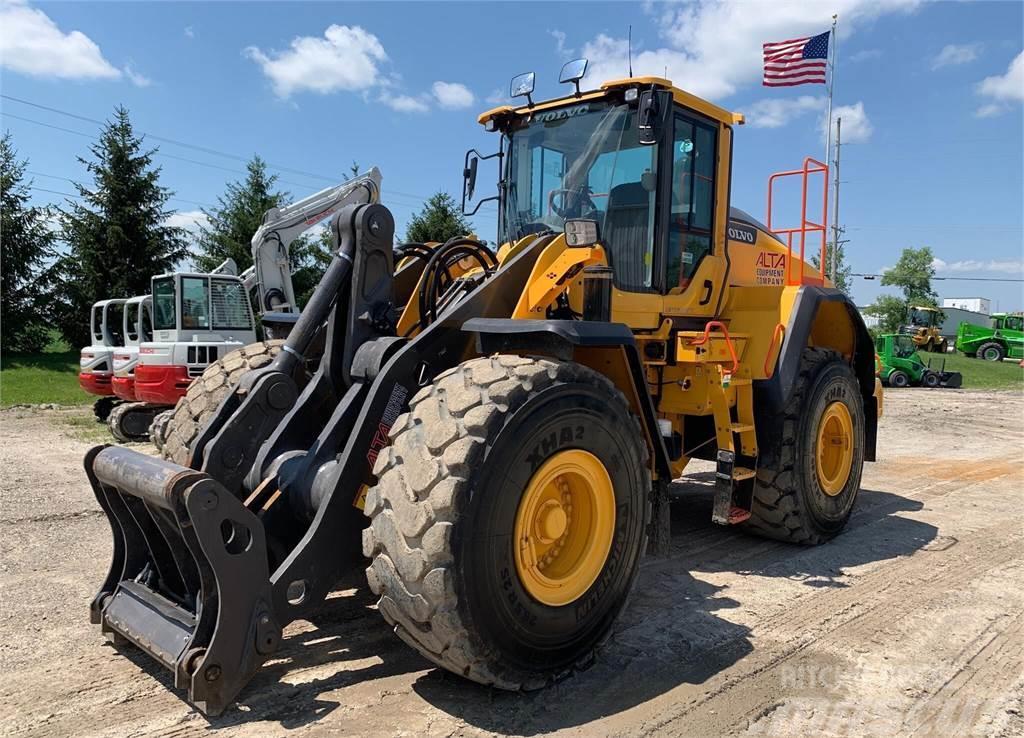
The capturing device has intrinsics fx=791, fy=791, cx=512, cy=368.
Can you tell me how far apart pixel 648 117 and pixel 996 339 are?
152 ft

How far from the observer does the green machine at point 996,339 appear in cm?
4300

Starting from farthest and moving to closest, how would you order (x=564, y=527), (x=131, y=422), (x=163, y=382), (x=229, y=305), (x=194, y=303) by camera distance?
(x=229, y=305) → (x=194, y=303) → (x=131, y=422) → (x=163, y=382) → (x=564, y=527)

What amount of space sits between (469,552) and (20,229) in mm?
30012

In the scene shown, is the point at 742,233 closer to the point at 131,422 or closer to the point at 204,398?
the point at 204,398

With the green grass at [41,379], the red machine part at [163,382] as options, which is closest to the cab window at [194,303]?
the red machine part at [163,382]

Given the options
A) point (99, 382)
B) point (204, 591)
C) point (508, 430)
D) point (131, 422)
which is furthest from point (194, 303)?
point (508, 430)

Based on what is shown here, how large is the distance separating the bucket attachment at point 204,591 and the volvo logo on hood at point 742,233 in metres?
4.54

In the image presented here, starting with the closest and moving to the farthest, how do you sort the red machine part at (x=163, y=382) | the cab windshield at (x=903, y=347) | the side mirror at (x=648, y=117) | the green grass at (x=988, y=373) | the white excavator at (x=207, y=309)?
the side mirror at (x=648, y=117), the white excavator at (x=207, y=309), the red machine part at (x=163, y=382), the cab windshield at (x=903, y=347), the green grass at (x=988, y=373)

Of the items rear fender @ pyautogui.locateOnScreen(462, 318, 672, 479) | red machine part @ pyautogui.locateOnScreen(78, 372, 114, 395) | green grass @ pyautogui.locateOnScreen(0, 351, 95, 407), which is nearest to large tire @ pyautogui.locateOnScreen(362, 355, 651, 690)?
rear fender @ pyautogui.locateOnScreen(462, 318, 672, 479)

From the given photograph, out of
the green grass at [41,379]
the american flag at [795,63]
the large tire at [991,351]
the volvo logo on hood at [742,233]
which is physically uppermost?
the american flag at [795,63]

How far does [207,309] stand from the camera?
1443 cm

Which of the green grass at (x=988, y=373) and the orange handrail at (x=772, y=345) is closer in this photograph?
the orange handrail at (x=772, y=345)

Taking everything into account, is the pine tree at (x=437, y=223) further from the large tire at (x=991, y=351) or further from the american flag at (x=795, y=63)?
the large tire at (x=991, y=351)

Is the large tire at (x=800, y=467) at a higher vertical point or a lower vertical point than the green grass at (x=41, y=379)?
higher
